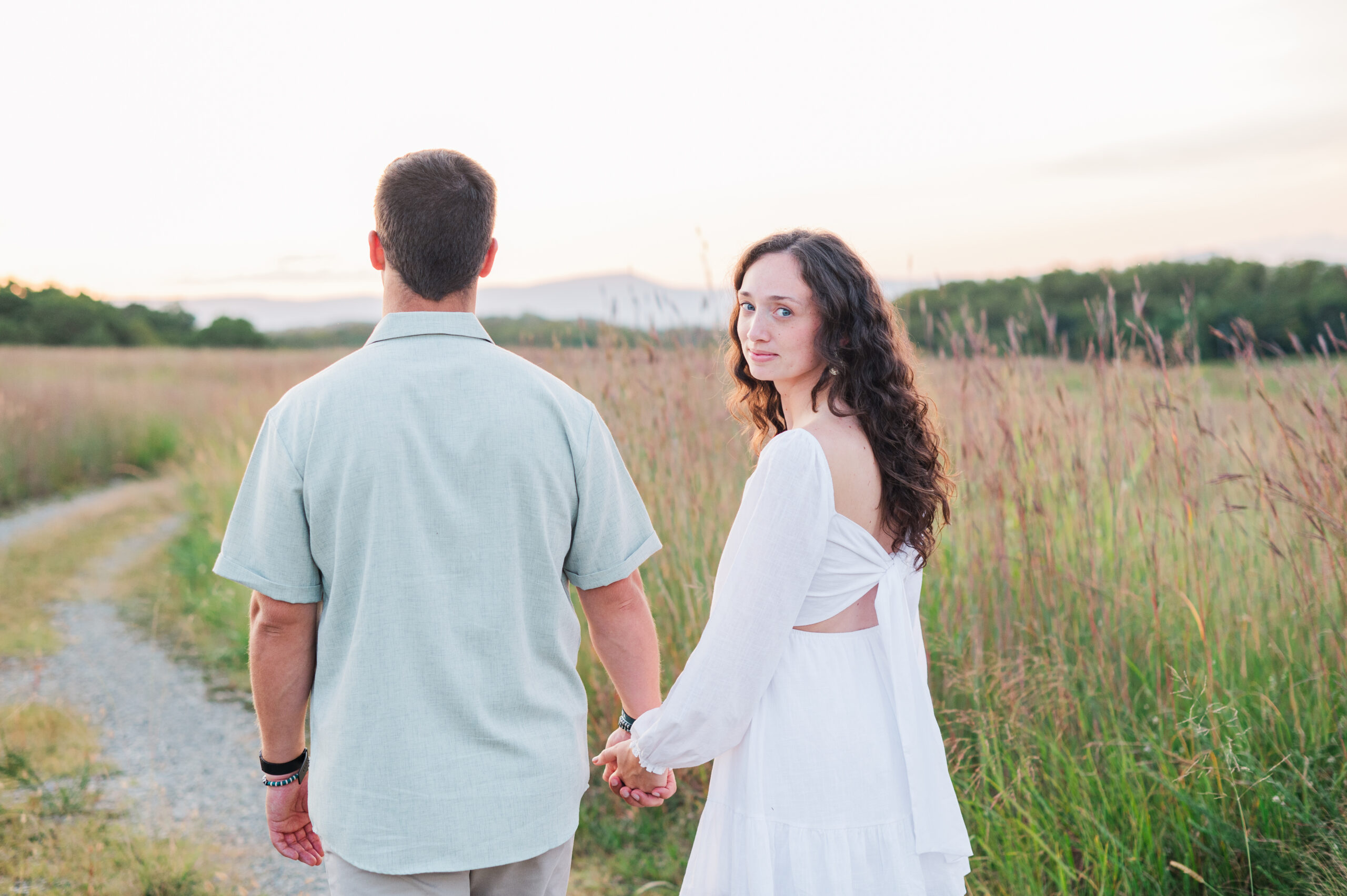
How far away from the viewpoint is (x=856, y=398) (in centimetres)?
170

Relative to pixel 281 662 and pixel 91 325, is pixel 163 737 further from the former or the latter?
pixel 91 325

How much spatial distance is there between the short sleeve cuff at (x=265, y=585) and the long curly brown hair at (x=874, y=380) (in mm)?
988

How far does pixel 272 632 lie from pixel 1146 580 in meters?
2.86

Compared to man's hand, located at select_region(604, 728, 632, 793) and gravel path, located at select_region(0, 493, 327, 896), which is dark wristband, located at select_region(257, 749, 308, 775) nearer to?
man's hand, located at select_region(604, 728, 632, 793)

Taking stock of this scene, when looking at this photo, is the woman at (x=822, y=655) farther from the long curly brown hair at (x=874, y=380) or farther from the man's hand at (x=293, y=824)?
the man's hand at (x=293, y=824)

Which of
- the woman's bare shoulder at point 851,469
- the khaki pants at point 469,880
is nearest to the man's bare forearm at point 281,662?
the khaki pants at point 469,880

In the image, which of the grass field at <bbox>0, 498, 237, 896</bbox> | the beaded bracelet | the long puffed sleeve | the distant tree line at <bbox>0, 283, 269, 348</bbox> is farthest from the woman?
the distant tree line at <bbox>0, 283, 269, 348</bbox>

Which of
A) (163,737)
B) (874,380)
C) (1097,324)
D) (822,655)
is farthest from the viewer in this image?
(163,737)

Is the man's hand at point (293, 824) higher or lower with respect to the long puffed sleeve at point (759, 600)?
lower

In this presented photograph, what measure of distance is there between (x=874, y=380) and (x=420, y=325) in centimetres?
85

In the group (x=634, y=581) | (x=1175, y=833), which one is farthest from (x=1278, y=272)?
(x=634, y=581)

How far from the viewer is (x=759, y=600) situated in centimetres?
153

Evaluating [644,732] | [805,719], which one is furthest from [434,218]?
[805,719]

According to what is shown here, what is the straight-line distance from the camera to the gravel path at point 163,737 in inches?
134
